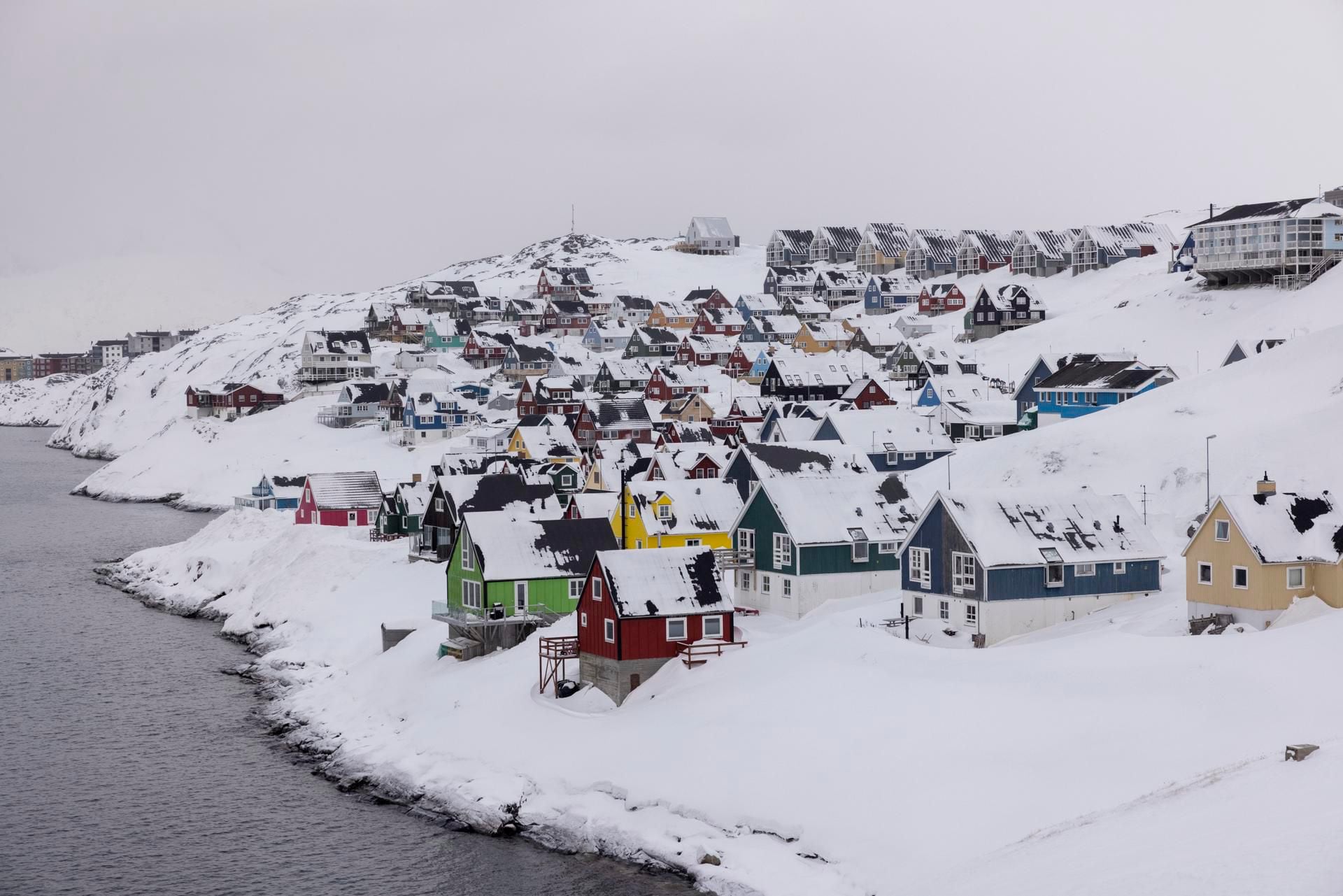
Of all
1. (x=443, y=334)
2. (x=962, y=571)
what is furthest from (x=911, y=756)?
(x=443, y=334)

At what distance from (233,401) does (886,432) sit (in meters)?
92.8

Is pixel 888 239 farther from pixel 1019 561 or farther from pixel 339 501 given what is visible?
pixel 1019 561

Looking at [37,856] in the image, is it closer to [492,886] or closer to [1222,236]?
[492,886]

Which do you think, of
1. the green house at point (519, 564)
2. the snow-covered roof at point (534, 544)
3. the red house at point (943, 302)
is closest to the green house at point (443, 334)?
the red house at point (943, 302)

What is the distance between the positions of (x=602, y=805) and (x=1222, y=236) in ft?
325

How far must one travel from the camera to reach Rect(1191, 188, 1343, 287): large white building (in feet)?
378

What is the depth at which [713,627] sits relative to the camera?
4766 cm

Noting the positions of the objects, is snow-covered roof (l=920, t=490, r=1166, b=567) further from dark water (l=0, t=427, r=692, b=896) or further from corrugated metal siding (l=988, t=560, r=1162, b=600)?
dark water (l=0, t=427, r=692, b=896)

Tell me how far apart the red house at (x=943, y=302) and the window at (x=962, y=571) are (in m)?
114

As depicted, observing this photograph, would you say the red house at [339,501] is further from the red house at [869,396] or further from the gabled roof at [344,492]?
the red house at [869,396]

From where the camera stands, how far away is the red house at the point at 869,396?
4328 inches

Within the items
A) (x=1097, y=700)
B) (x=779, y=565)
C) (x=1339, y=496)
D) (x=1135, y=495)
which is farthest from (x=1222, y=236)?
(x=1097, y=700)

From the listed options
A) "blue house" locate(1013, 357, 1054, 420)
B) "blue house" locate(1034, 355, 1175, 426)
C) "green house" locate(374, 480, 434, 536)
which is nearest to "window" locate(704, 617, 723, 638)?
"green house" locate(374, 480, 434, 536)

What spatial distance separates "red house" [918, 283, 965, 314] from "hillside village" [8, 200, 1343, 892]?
0.30m
